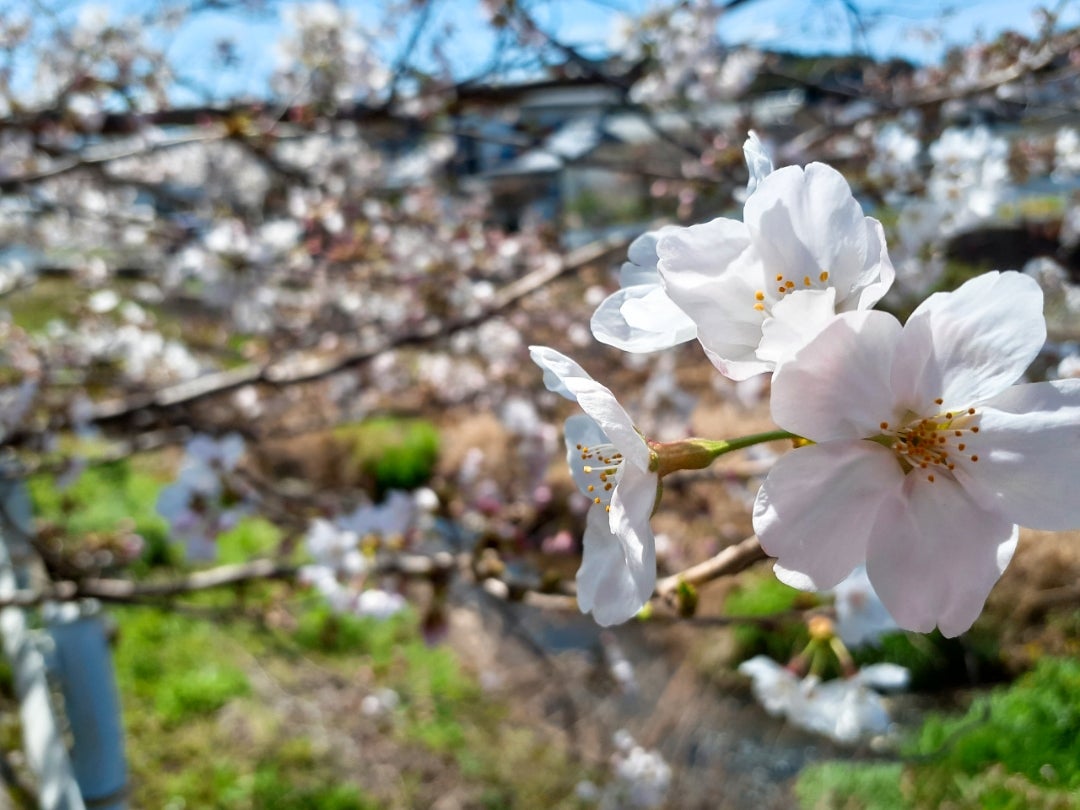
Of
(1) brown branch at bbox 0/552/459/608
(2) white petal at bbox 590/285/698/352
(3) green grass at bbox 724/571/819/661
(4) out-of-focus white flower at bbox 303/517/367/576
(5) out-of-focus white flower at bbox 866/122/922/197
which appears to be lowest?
(3) green grass at bbox 724/571/819/661

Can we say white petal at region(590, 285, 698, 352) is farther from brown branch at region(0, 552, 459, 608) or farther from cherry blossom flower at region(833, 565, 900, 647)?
brown branch at region(0, 552, 459, 608)

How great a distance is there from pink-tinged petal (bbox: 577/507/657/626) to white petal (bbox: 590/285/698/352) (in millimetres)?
133

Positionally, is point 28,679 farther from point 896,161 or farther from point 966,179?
point 896,161

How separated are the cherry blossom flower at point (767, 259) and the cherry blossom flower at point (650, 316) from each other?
20 mm

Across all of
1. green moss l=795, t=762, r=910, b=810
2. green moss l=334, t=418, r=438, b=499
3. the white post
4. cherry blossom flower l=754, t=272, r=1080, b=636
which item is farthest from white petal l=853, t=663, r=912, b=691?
green moss l=334, t=418, r=438, b=499

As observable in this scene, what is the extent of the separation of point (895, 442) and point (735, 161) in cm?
174

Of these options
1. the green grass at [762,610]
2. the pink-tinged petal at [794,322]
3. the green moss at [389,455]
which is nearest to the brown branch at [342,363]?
the pink-tinged petal at [794,322]

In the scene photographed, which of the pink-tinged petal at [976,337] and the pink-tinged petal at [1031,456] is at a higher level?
the pink-tinged petal at [976,337]

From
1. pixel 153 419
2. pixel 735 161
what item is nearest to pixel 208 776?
pixel 153 419

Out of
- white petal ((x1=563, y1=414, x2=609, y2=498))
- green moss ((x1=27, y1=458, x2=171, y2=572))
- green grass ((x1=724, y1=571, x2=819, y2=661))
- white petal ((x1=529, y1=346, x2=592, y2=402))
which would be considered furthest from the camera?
green moss ((x1=27, y1=458, x2=171, y2=572))

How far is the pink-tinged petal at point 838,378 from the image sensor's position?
16.2 inches

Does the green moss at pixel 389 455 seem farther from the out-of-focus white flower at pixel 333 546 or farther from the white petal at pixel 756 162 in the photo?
the white petal at pixel 756 162

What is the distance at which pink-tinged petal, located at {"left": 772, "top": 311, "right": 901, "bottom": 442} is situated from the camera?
411 millimetres

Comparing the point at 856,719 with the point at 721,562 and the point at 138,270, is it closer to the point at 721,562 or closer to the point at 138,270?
the point at 721,562
